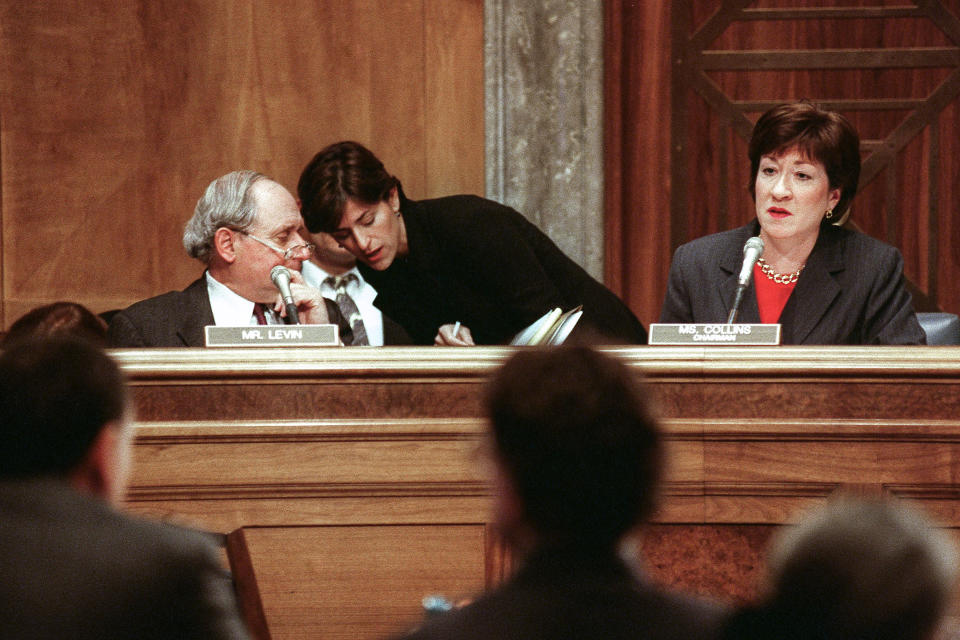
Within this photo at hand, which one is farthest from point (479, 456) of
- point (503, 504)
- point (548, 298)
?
point (548, 298)

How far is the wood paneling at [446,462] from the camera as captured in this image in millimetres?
2219

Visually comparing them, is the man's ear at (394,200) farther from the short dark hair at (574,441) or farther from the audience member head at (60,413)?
the short dark hair at (574,441)

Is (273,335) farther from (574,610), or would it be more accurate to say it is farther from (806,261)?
(574,610)

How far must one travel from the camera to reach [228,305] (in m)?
3.18

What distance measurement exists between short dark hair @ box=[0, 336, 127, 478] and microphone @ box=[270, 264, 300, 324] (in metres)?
1.53

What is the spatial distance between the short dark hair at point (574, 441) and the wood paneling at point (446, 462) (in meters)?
1.12

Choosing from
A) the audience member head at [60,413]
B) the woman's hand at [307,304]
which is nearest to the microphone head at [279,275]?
the woman's hand at [307,304]

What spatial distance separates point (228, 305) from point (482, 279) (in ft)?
2.32

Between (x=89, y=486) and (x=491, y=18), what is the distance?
3.14 m

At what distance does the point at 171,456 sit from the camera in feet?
7.58

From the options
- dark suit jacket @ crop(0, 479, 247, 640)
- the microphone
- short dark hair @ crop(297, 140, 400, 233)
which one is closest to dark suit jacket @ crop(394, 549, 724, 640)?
dark suit jacket @ crop(0, 479, 247, 640)

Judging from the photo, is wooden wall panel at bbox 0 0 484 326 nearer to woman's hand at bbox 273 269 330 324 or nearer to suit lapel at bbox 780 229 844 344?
woman's hand at bbox 273 269 330 324

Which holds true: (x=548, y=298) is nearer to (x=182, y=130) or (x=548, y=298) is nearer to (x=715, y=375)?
(x=715, y=375)

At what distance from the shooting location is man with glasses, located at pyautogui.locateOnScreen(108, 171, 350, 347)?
316 centimetres
